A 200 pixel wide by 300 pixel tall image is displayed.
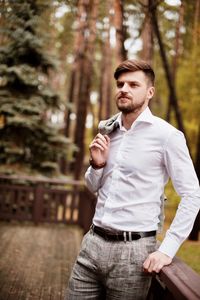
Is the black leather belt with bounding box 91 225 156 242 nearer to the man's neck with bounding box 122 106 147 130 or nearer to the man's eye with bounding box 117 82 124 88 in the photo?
the man's neck with bounding box 122 106 147 130

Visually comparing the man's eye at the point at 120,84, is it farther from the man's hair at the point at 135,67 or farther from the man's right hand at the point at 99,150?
the man's right hand at the point at 99,150

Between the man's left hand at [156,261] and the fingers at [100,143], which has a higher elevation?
the fingers at [100,143]

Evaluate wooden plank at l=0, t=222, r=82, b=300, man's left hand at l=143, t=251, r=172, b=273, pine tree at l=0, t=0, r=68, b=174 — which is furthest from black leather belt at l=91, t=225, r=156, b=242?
pine tree at l=0, t=0, r=68, b=174

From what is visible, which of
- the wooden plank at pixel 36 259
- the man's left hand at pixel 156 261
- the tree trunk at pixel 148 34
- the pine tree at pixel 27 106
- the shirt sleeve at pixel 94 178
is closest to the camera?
the man's left hand at pixel 156 261

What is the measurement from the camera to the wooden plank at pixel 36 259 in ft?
18.1

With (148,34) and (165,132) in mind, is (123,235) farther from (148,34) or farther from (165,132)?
(148,34)

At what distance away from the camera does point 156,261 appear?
2320 mm

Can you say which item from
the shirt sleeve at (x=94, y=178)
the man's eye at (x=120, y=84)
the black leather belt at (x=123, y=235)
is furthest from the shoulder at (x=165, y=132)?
the black leather belt at (x=123, y=235)

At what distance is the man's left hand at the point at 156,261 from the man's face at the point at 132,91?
2.83 ft

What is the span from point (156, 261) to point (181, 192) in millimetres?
410

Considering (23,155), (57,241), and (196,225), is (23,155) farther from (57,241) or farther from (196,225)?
(196,225)

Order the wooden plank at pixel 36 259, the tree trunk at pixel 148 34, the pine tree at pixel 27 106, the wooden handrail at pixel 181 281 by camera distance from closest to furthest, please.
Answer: the wooden handrail at pixel 181 281
the wooden plank at pixel 36 259
the tree trunk at pixel 148 34
the pine tree at pixel 27 106

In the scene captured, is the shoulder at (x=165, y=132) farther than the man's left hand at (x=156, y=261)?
Yes

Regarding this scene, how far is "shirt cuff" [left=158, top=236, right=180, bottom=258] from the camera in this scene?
2334 millimetres
